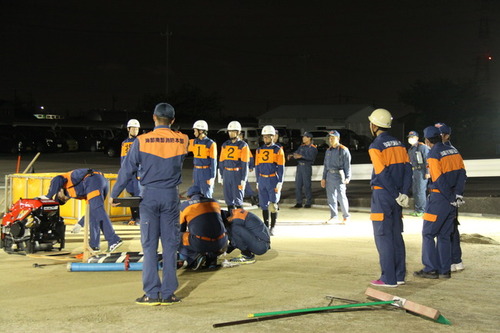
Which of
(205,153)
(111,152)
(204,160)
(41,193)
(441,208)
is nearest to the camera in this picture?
(441,208)

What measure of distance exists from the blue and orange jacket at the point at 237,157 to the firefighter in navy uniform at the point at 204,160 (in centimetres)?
70

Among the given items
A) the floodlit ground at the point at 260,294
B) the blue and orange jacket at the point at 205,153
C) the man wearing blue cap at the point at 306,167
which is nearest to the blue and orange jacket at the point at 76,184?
the floodlit ground at the point at 260,294

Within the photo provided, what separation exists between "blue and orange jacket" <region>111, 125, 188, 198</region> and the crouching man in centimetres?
257

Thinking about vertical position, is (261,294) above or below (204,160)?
below

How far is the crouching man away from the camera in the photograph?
1048 centimetres

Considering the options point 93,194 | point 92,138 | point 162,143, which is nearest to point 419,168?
point 93,194

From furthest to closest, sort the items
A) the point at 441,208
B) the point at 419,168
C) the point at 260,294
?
1. the point at 419,168
2. the point at 441,208
3. the point at 260,294

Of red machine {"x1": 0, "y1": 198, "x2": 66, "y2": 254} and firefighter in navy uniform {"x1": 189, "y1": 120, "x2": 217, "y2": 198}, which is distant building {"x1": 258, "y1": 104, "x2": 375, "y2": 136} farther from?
red machine {"x1": 0, "y1": 198, "x2": 66, "y2": 254}

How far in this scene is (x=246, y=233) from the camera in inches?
413

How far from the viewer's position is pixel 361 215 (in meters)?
17.9

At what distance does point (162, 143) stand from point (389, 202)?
124 inches

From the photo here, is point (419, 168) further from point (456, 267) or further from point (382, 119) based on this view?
point (382, 119)

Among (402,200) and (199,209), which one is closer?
(402,200)

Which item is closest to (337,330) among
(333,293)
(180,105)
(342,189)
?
(333,293)
